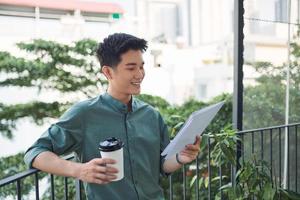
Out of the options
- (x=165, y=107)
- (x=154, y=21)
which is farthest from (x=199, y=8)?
(x=165, y=107)

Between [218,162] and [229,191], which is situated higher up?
[218,162]

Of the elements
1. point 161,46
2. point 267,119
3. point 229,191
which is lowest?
point 229,191

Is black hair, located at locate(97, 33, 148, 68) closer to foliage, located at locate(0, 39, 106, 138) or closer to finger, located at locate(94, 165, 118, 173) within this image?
finger, located at locate(94, 165, 118, 173)

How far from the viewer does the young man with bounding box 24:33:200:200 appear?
1083 millimetres

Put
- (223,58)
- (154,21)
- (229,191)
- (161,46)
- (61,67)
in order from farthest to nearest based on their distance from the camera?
(223,58) < (154,21) < (161,46) < (61,67) < (229,191)

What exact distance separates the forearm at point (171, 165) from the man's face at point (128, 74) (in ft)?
0.95

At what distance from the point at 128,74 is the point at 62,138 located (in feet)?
0.96

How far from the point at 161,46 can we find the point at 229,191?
4.79 meters

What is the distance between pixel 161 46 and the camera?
6.44 m

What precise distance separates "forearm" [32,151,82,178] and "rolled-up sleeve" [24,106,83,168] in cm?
2

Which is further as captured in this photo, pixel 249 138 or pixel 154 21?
pixel 154 21

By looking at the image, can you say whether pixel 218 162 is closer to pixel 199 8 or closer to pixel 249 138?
pixel 249 138

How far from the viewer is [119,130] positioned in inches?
45.3

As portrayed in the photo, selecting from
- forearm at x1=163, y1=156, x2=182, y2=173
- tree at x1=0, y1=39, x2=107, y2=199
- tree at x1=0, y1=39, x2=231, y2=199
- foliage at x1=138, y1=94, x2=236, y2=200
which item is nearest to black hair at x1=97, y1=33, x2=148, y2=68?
forearm at x1=163, y1=156, x2=182, y2=173
